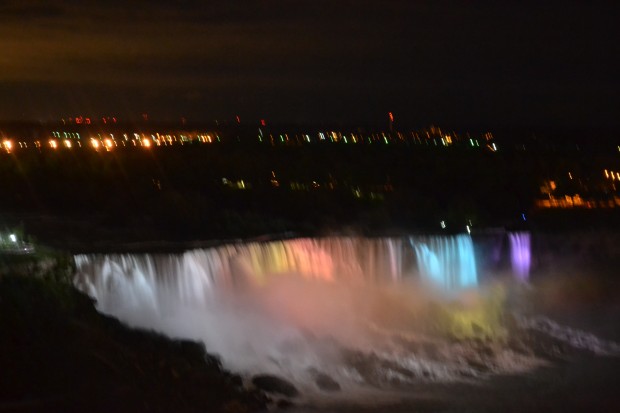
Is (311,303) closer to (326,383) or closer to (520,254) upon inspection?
(326,383)

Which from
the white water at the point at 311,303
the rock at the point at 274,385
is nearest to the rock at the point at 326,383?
the white water at the point at 311,303

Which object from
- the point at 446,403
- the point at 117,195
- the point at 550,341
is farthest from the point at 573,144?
the point at 446,403

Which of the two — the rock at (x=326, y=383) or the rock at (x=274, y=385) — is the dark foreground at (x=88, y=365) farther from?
the rock at (x=326, y=383)

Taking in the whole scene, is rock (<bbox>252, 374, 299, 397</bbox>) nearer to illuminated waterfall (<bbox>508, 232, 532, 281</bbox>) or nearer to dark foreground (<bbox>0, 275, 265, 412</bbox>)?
dark foreground (<bbox>0, 275, 265, 412</bbox>)

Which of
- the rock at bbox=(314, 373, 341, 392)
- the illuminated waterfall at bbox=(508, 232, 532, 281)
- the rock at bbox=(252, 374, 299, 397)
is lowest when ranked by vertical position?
the rock at bbox=(314, 373, 341, 392)

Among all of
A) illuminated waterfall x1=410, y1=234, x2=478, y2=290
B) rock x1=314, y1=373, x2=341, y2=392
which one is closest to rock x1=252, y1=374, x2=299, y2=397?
rock x1=314, y1=373, x2=341, y2=392

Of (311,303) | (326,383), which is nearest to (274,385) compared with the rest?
(326,383)
